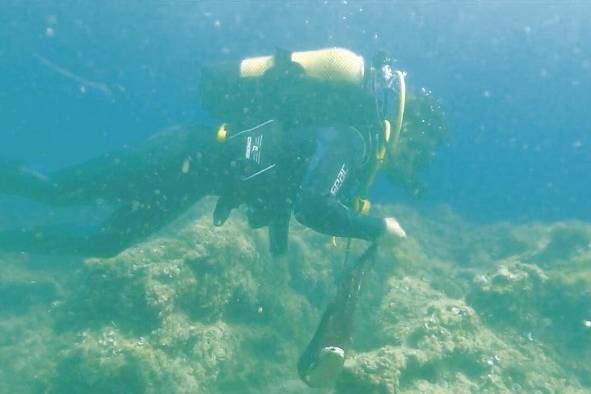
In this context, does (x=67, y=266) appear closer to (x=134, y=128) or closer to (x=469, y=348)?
(x=469, y=348)

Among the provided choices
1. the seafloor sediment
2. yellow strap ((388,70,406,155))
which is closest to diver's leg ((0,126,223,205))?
the seafloor sediment

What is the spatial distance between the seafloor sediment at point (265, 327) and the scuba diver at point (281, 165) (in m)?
0.56

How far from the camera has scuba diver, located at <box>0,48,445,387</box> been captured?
12.3ft

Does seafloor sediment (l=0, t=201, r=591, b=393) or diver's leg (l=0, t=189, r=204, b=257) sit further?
diver's leg (l=0, t=189, r=204, b=257)

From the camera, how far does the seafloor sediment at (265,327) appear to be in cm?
445

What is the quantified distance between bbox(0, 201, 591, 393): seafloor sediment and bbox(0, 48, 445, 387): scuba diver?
562 millimetres

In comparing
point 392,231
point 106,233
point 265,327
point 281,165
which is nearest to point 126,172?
point 106,233

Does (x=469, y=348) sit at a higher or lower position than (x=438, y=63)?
lower

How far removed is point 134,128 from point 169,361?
37.6 m

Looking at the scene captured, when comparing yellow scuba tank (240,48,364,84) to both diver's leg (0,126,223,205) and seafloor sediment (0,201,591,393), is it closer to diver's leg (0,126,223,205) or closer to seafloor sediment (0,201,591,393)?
diver's leg (0,126,223,205)

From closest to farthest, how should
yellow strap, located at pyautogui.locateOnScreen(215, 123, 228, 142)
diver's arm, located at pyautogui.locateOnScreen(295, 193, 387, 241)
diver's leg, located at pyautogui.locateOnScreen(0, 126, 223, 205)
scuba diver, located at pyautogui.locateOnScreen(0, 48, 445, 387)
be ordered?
1. diver's arm, located at pyautogui.locateOnScreen(295, 193, 387, 241)
2. scuba diver, located at pyautogui.locateOnScreen(0, 48, 445, 387)
3. yellow strap, located at pyautogui.locateOnScreen(215, 123, 228, 142)
4. diver's leg, located at pyautogui.locateOnScreen(0, 126, 223, 205)

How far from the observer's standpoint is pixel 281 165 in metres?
4.11

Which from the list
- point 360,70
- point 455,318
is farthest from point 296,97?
point 455,318

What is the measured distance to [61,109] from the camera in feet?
134
